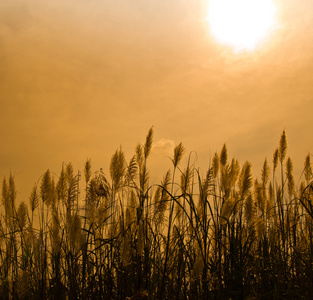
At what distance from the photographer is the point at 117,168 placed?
322cm

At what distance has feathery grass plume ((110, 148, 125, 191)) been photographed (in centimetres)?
323

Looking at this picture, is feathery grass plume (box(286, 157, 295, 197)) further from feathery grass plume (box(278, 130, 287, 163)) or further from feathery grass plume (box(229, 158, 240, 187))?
feathery grass plume (box(229, 158, 240, 187))

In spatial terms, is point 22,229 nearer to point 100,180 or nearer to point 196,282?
point 100,180

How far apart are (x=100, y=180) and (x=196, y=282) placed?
3.85 ft

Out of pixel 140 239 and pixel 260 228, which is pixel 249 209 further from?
pixel 140 239

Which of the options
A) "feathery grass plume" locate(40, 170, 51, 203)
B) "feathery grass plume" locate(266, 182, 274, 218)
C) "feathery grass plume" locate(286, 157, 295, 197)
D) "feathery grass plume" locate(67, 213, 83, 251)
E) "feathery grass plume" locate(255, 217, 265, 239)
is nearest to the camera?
"feathery grass plume" locate(67, 213, 83, 251)

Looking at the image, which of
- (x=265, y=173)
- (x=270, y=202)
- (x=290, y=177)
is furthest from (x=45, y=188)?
(x=290, y=177)

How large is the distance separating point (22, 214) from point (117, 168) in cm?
118

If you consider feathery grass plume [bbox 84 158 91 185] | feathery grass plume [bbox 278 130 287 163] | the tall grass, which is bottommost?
the tall grass

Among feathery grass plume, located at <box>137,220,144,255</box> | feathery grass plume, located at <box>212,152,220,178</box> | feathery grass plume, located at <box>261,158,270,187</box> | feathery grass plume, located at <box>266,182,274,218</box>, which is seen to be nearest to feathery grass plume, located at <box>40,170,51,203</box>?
feathery grass plume, located at <box>137,220,144,255</box>

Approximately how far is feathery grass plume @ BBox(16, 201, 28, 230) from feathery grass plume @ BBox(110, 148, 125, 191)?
1053 mm

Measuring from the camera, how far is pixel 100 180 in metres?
3.27

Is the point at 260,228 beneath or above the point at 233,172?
beneath

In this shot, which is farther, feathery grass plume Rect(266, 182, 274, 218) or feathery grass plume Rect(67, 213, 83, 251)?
feathery grass plume Rect(266, 182, 274, 218)
